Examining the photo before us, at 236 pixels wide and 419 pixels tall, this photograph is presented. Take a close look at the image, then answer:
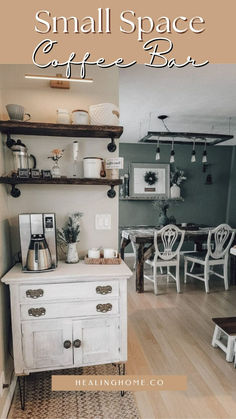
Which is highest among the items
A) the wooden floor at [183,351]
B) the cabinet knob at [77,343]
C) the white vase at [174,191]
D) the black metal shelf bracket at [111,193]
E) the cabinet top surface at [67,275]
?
the black metal shelf bracket at [111,193]

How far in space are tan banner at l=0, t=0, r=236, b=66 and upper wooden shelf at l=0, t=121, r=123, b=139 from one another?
0.39 meters

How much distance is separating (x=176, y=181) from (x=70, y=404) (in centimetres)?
472

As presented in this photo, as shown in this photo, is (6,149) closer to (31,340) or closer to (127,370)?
(31,340)

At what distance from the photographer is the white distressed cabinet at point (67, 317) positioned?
1503mm

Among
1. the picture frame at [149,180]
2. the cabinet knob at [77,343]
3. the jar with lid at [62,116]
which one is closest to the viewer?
the cabinet knob at [77,343]

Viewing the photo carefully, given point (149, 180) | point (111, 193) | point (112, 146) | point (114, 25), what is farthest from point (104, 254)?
point (149, 180)

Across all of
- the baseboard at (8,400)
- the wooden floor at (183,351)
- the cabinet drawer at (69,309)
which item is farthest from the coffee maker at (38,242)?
the wooden floor at (183,351)

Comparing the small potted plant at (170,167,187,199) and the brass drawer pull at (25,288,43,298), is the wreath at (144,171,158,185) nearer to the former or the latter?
the small potted plant at (170,167,187,199)

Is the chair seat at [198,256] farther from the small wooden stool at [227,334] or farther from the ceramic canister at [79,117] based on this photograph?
the ceramic canister at [79,117]

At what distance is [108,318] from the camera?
1.60m

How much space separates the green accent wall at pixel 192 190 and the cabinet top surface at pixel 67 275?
12.7ft

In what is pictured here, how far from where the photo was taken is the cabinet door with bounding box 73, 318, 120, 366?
1.58 metres

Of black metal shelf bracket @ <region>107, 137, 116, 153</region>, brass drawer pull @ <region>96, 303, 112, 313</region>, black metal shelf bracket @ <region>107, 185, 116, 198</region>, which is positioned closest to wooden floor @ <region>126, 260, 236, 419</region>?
brass drawer pull @ <region>96, 303, 112, 313</region>

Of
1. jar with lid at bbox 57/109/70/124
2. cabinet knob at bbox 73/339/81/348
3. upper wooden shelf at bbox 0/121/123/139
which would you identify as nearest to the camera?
cabinet knob at bbox 73/339/81/348
